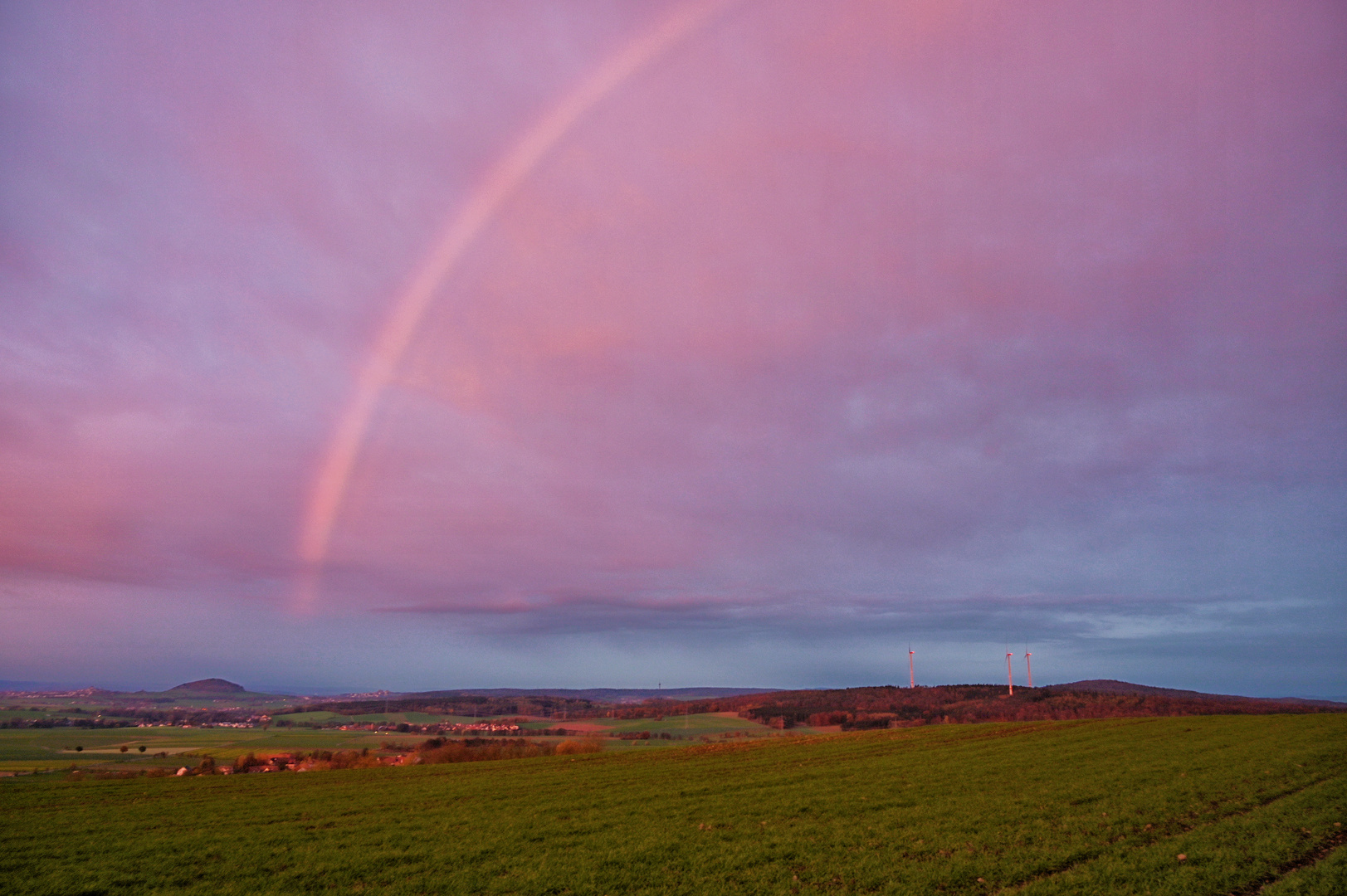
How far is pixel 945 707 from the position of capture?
110125 mm

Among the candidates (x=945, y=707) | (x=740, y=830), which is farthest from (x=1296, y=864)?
(x=945, y=707)

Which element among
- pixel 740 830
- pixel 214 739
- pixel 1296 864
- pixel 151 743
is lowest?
pixel 214 739

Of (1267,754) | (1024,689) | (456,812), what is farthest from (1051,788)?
(1024,689)

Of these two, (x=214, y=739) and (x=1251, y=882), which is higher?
(x=1251, y=882)

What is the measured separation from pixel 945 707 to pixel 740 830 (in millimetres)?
106784

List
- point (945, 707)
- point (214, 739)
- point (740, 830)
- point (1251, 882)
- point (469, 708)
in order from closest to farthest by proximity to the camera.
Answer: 1. point (1251, 882)
2. point (740, 830)
3. point (214, 739)
4. point (945, 707)
5. point (469, 708)

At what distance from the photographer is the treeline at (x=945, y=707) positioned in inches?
3489

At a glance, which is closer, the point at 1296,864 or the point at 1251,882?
the point at 1251,882

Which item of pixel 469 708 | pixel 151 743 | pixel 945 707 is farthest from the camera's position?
pixel 469 708

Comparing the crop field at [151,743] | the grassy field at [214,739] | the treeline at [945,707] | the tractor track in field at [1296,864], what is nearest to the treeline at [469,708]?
the treeline at [945,707]

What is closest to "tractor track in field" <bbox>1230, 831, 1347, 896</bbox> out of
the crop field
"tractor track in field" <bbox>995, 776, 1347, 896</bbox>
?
"tractor track in field" <bbox>995, 776, 1347, 896</bbox>

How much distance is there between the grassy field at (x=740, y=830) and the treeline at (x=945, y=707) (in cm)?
6069

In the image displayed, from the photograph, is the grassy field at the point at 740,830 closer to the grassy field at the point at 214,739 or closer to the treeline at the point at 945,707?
the grassy field at the point at 214,739

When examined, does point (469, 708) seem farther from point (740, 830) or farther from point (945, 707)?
point (740, 830)
